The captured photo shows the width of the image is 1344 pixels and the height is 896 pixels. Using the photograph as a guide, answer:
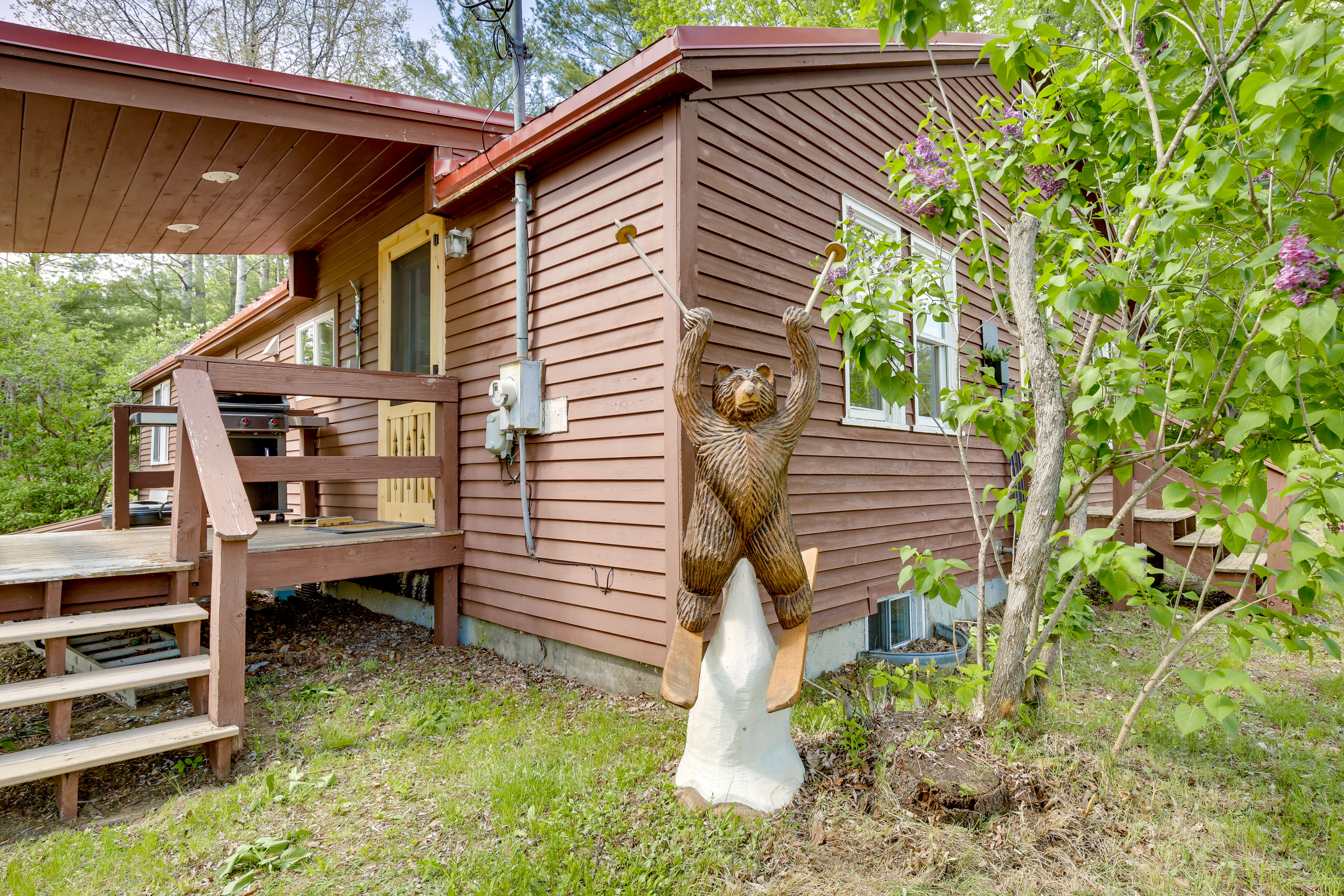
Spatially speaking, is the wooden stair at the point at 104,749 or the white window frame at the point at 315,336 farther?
the white window frame at the point at 315,336

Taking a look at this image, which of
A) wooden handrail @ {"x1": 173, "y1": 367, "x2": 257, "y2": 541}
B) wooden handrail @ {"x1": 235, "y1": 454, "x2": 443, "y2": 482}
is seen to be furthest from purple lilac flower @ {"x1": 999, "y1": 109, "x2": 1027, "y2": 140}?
wooden handrail @ {"x1": 235, "y1": 454, "x2": 443, "y2": 482}

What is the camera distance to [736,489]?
8.50 feet

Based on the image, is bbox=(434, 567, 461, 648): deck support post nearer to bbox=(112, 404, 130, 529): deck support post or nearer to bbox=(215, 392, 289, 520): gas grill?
bbox=(215, 392, 289, 520): gas grill

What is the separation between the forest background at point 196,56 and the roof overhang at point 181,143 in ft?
25.5

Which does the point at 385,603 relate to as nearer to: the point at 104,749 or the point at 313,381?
the point at 313,381

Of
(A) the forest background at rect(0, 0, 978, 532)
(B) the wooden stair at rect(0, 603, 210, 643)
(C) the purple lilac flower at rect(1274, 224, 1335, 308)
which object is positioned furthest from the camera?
(A) the forest background at rect(0, 0, 978, 532)

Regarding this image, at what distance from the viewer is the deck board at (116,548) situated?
3354 millimetres

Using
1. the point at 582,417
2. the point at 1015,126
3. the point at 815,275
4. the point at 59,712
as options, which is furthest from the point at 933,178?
the point at 59,712

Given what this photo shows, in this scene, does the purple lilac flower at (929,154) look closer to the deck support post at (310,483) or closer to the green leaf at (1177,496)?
the green leaf at (1177,496)

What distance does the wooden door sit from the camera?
225 inches

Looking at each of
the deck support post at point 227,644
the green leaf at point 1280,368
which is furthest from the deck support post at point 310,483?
the green leaf at point 1280,368

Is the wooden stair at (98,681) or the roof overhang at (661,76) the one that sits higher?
the roof overhang at (661,76)

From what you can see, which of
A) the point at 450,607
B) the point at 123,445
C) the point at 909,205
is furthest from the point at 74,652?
the point at 909,205

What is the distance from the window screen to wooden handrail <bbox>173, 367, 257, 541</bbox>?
2.31 meters
